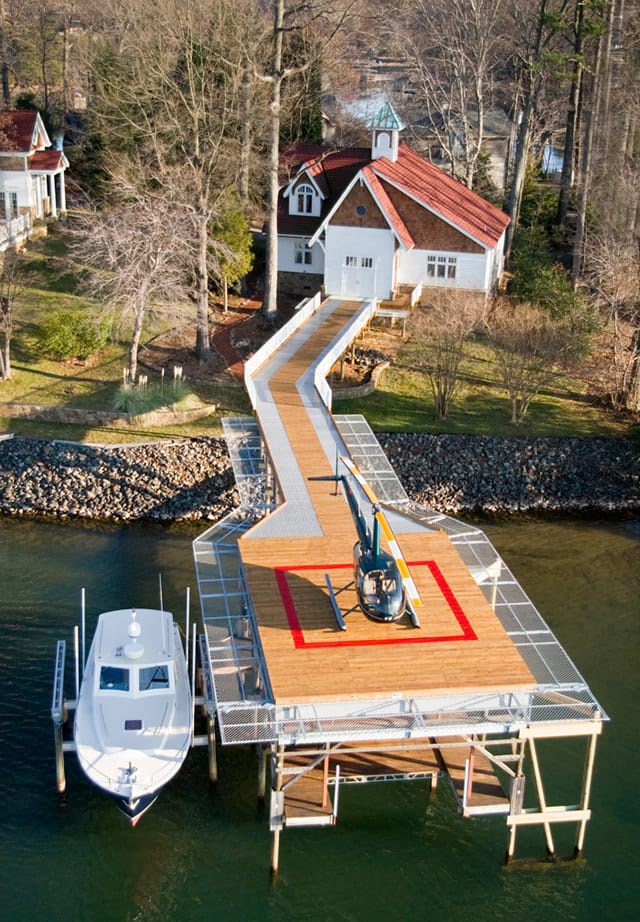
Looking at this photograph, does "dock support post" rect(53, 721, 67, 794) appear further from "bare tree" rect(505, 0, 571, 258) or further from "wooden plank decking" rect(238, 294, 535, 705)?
"bare tree" rect(505, 0, 571, 258)

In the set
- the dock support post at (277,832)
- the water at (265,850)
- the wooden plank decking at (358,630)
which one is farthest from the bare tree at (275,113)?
the dock support post at (277,832)

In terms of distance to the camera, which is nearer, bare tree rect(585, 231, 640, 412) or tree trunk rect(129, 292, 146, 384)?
tree trunk rect(129, 292, 146, 384)

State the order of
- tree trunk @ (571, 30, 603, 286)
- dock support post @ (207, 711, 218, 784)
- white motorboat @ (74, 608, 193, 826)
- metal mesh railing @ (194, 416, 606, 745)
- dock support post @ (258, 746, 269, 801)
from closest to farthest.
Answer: metal mesh railing @ (194, 416, 606, 745)
white motorboat @ (74, 608, 193, 826)
dock support post @ (207, 711, 218, 784)
dock support post @ (258, 746, 269, 801)
tree trunk @ (571, 30, 603, 286)

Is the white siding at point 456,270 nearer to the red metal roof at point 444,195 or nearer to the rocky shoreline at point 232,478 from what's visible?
the red metal roof at point 444,195

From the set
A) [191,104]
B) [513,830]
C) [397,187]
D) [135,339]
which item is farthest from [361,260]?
[513,830]

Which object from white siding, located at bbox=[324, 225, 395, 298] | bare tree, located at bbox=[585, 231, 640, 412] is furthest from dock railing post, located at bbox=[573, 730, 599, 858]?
white siding, located at bbox=[324, 225, 395, 298]
